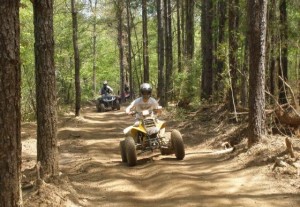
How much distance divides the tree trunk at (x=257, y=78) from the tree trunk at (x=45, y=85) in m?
4.35

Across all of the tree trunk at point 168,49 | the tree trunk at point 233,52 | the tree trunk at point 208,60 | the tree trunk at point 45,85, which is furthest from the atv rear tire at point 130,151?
the tree trunk at point 168,49

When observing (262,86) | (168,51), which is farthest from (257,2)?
(168,51)

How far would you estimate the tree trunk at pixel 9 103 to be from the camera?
13.7 ft

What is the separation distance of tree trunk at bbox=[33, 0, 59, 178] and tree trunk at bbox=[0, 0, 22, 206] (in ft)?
10.7

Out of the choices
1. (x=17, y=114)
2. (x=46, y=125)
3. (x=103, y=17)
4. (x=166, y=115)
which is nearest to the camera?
(x=17, y=114)

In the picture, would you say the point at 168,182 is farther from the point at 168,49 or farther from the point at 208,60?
the point at 168,49

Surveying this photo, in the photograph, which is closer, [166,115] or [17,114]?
[17,114]

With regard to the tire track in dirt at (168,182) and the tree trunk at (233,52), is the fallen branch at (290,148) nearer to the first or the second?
the tire track in dirt at (168,182)

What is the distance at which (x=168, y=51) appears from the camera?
2542 cm

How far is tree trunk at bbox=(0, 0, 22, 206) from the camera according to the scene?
164 inches

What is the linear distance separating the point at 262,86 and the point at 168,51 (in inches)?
644

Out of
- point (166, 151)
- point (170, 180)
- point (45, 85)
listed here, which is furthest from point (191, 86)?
point (45, 85)

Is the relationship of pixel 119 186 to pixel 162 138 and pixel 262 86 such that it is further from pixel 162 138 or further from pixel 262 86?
pixel 262 86

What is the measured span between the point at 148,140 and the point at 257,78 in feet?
9.16
